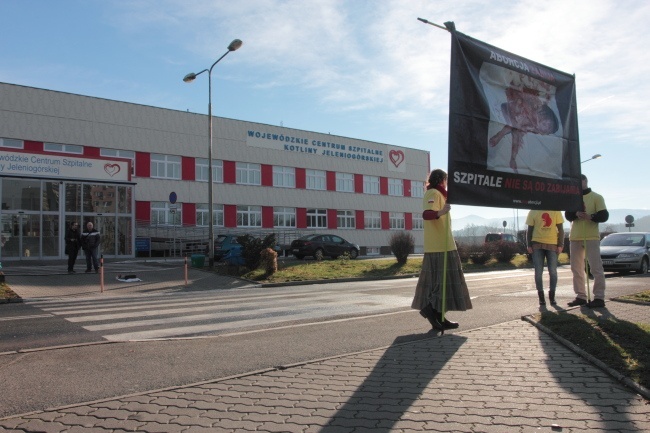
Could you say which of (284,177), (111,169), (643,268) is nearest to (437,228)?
(643,268)

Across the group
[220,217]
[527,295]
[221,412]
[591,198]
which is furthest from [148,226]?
[221,412]

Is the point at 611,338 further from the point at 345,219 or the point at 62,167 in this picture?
the point at 345,219

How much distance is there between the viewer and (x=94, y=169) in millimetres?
28953

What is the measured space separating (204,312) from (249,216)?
102 ft

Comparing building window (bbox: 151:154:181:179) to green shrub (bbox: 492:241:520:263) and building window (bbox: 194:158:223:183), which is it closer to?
building window (bbox: 194:158:223:183)

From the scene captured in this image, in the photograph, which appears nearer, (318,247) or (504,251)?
(504,251)

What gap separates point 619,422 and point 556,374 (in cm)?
118

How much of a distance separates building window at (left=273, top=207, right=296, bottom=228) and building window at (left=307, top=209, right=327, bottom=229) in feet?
5.01

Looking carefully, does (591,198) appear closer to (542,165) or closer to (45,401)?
(542,165)

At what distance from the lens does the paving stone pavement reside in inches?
137

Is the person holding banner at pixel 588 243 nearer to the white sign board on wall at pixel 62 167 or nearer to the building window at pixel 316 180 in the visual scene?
the white sign board on wall at pixel 62 167

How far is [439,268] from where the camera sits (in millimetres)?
6609

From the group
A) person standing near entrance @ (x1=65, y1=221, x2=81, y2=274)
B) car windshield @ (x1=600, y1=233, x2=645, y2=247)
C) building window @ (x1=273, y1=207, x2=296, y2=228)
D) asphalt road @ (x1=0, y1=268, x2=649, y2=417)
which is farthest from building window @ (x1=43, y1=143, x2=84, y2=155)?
car windshield @ (x1=600, y1=233, x2=645, y2=247)

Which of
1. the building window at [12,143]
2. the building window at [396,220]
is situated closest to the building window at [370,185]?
the building window at [396,220]
